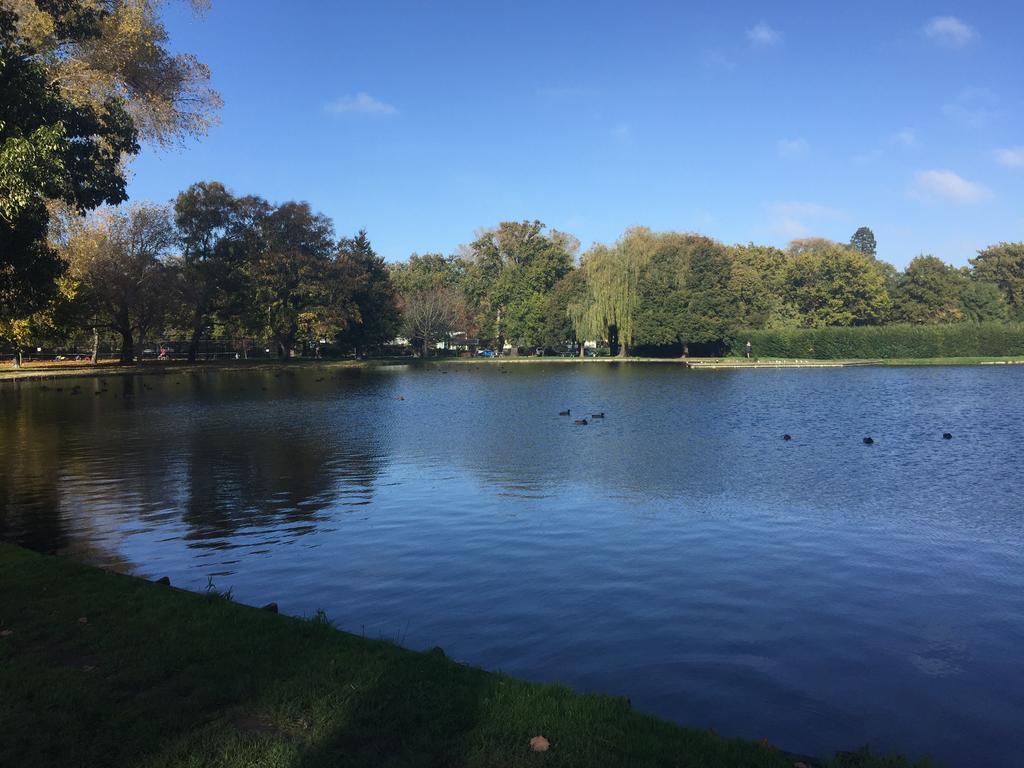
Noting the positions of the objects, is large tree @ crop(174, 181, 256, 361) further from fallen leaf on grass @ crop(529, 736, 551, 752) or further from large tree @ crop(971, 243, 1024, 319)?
large tree @ crop(971, 243, 1024, 319)

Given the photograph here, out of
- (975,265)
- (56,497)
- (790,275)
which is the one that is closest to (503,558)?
(56,497)

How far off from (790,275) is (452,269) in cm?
7399

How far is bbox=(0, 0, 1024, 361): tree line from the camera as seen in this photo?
24.2 metres

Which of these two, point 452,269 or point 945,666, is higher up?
point 452,269

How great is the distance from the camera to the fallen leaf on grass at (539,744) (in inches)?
182

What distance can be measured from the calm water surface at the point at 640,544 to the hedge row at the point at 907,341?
59.5 m

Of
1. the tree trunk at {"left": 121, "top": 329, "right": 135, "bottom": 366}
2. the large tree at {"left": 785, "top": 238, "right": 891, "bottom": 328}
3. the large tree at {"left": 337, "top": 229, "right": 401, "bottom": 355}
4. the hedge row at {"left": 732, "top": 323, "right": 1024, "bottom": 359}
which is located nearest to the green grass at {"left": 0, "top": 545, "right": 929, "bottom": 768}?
the tree trunk at {"left": 121, "top": 329, "right": 135, "bottom": 366}

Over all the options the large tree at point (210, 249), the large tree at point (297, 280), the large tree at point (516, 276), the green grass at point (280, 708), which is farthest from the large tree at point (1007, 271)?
the green grass at point (280, 708)

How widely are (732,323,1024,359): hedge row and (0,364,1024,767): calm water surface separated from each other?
195 ft

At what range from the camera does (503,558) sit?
38.0 ft

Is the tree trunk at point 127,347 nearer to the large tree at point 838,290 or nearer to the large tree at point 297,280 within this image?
the large tree at point 297,280

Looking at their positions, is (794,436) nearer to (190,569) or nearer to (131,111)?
(190,569)

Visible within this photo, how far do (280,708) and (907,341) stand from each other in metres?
92.6

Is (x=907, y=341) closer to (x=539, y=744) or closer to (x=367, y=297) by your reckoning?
(x=367, y=297)
